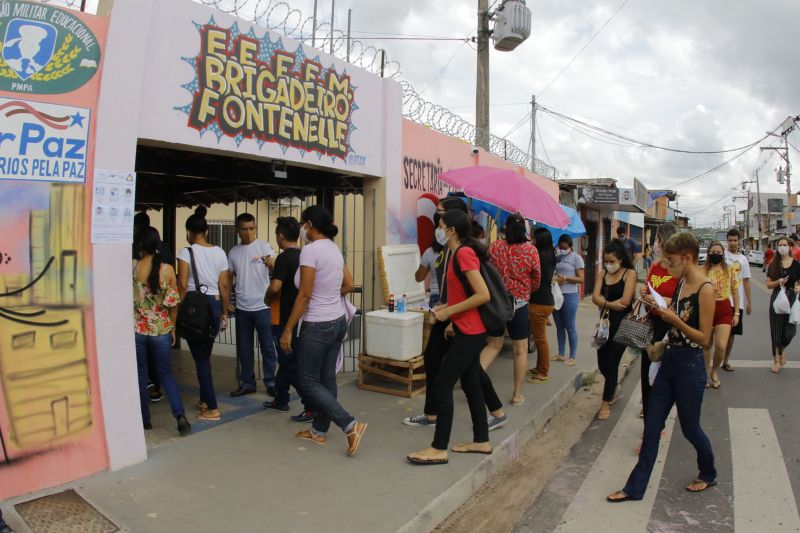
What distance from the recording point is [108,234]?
3914 millimetres

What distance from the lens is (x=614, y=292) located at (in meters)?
5.49

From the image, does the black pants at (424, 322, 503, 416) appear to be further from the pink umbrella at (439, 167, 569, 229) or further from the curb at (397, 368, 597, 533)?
the pink umbrella at (439, 167, 569, 229)

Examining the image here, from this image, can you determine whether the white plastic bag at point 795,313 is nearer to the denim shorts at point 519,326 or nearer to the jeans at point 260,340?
the denim shorts at point 519,326

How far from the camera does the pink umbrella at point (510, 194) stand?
22.5 feet

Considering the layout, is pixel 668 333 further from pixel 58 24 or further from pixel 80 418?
pixel 58 24

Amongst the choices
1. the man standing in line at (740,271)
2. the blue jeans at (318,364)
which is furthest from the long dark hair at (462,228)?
the man standing in line at (740,271)

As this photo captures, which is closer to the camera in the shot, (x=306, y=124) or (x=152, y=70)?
(x=152, y=70)

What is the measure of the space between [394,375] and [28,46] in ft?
13.9

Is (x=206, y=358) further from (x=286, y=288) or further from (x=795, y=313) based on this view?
(x=795, y=313)

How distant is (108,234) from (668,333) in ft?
12.7

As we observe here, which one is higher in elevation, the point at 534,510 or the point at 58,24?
the point at 58,24

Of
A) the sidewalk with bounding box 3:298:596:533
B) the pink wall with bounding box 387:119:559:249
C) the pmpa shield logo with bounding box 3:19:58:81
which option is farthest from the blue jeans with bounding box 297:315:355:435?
the pink wall with bounding box 387:119:559:249

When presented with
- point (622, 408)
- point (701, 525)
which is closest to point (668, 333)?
point (701, 525)

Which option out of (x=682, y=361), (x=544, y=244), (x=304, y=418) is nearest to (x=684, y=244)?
(x=682, y=361)
